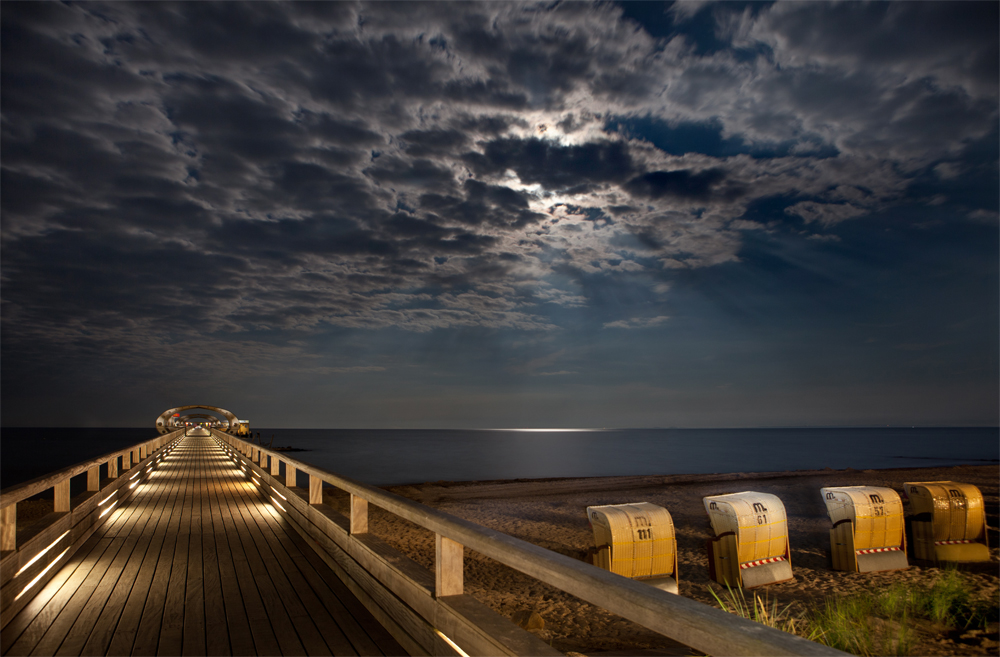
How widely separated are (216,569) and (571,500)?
18.2 m

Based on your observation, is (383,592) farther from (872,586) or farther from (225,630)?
(872,586)

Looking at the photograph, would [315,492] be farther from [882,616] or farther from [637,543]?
[882,616]

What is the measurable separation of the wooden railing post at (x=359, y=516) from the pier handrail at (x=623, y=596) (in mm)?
1755

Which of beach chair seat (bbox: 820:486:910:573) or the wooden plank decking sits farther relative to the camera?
beach chair seat (bbox: 820:486:910:573)

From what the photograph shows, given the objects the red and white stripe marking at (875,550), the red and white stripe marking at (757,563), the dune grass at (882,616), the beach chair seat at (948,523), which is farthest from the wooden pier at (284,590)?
the beach chair seat at (948,523)

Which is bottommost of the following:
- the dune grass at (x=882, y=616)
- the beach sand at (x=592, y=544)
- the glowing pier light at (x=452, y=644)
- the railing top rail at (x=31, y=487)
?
the beach sand at (x=592, y=544)

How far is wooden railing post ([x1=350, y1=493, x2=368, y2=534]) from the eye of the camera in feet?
15.8

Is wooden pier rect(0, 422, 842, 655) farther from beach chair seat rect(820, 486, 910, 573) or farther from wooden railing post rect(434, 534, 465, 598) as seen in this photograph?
beach chair seat rect(820, 486, 910, 573)

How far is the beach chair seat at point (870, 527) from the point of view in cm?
892

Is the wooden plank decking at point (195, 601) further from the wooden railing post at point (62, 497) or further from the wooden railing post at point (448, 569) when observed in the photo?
the wooden railing post at point (448, 569)

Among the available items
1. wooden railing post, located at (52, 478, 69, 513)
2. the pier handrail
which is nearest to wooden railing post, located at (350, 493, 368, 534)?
the pier handrail

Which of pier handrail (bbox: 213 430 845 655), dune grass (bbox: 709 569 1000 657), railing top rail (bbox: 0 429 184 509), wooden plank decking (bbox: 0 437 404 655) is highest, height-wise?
pier handrail (bbox: 213 430 845 655)

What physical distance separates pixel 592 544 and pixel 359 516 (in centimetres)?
879

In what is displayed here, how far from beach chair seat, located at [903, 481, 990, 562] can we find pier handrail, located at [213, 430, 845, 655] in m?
10.1
